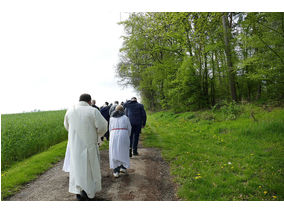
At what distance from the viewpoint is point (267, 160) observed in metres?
4.99

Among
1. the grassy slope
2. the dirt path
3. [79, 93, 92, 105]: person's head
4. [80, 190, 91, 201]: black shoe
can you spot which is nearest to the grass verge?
the grassy slope

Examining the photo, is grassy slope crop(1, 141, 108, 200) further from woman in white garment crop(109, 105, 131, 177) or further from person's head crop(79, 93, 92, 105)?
person's head crop(79, 93, 92, 105)

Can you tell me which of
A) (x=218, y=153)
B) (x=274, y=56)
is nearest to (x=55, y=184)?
(x=218, y=153)

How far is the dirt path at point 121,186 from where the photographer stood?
139 inches

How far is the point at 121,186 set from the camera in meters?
3.90

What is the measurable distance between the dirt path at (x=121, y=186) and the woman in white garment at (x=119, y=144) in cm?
28

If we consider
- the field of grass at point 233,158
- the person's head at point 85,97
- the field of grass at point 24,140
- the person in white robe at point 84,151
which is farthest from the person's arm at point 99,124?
the field of grass at point 24,140

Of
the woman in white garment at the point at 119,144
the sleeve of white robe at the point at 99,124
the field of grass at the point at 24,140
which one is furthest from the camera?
the field of grass at the point at 24,140

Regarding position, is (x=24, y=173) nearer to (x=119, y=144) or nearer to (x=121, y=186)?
(x=119, y=144)

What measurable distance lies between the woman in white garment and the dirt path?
11.2 inches

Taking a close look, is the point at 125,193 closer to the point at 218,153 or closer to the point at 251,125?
the point at 218,153

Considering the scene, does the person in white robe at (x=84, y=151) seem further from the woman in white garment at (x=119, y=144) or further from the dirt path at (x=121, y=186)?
the woman in white garment at (x=119, y=144)

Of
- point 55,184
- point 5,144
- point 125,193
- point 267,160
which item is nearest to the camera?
point 125,193

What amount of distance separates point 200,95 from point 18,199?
11686 mm
